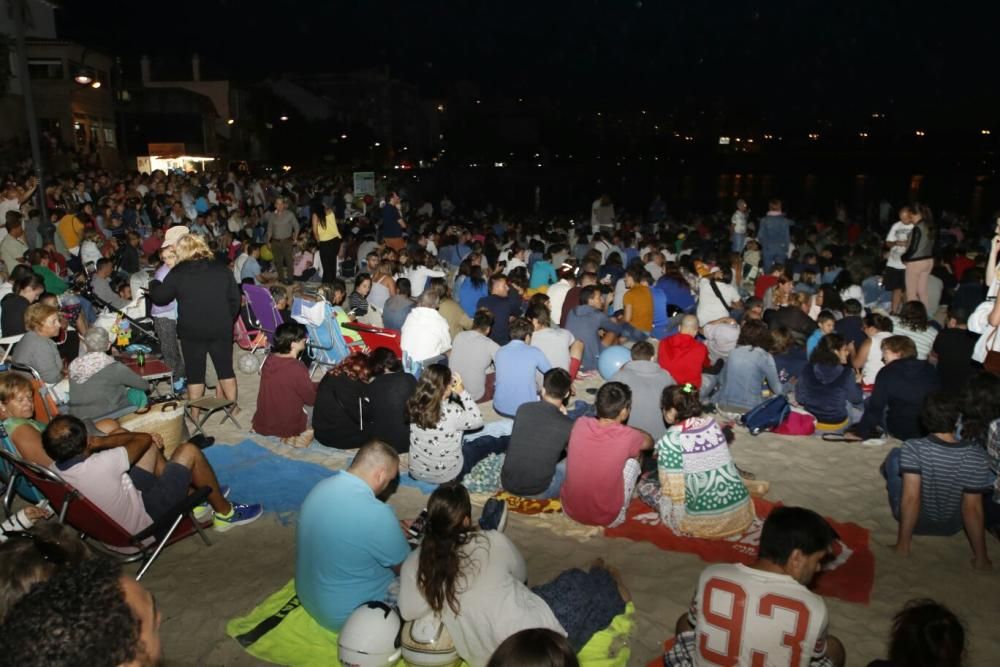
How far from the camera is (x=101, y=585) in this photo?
1.81 m

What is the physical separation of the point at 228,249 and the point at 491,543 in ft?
43.0

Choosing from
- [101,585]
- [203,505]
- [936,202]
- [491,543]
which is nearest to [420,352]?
[203,505]

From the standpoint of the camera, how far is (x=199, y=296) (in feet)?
22.0

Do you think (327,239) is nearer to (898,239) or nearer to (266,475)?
(266,475)

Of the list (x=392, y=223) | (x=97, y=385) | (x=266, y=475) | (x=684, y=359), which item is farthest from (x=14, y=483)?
(x=392, y=223)

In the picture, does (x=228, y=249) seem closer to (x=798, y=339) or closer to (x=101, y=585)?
(x=798, y=339)

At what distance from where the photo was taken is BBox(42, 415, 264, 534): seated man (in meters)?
4.47

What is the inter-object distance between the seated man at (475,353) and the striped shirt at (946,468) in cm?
385

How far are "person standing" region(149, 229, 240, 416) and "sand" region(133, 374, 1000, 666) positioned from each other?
1.69 metres

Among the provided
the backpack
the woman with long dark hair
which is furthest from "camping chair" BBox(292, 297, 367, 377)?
the woman with long dark hair

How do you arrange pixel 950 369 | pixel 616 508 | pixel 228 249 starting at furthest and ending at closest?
pixel 228 249, pixel 950 369, pixel 616 508

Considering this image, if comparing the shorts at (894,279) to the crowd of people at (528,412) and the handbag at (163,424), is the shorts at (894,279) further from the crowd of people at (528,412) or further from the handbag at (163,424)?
the handbag at (163,424)

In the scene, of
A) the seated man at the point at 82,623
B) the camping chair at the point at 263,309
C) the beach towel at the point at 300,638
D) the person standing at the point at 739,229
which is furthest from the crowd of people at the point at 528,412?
the person standing at the point at 739,229

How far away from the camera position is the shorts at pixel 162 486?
4.86 meters
